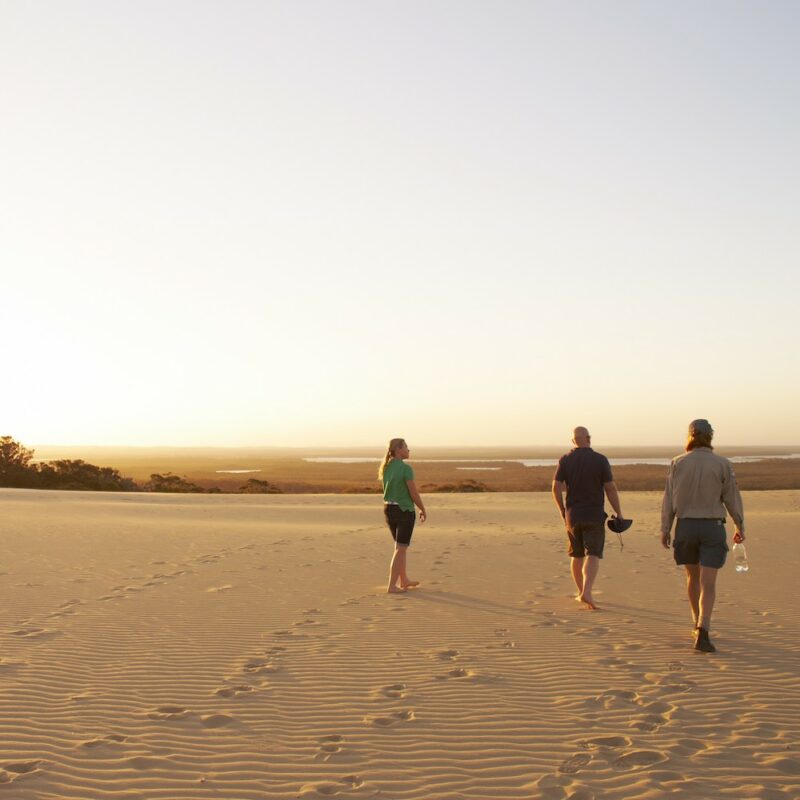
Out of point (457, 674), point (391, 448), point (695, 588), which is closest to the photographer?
point (457, 674)

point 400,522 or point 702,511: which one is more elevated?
point 702,511

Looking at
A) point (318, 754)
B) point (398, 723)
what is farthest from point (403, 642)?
point (318, 754)

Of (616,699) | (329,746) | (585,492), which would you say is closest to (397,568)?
(585,492)

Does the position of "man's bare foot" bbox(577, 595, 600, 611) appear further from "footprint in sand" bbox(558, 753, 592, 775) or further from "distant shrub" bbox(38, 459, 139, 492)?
"distant shrub" bbox(38, 459, 139, 492)

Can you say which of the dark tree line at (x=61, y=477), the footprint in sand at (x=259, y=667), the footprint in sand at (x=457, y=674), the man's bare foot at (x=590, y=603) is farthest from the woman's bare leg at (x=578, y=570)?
the dark tree line at (x=61, y=477)

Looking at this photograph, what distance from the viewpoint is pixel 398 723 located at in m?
5.73

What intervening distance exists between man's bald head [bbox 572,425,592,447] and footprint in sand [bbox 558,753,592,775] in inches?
188

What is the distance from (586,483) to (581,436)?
1.78ft

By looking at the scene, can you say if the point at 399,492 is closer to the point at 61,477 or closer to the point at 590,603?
the point at 590,603

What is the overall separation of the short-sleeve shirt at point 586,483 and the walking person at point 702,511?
66.3 inches

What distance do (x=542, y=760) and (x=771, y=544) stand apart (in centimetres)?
1412

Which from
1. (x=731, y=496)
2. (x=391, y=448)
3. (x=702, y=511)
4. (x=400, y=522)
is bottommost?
(x=400, y=522)

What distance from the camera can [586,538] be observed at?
31.0 ft

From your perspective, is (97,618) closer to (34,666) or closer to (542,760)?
(34,666)
